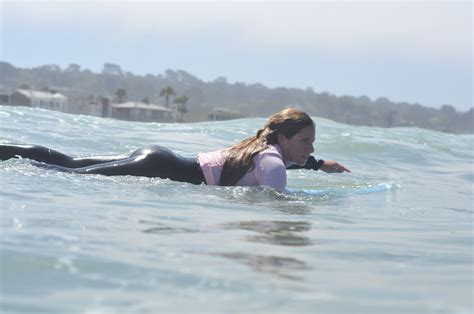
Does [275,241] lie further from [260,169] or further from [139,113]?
[139,113]

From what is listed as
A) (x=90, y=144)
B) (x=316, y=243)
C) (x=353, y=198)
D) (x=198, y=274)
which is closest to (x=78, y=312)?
(x=198, y=274)

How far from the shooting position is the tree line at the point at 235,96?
113 metres

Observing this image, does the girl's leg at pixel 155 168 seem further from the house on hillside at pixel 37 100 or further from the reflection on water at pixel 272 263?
the house on hillside at pixel 37 100

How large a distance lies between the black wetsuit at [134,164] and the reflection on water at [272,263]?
262cm

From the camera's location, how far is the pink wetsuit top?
18.4 feet

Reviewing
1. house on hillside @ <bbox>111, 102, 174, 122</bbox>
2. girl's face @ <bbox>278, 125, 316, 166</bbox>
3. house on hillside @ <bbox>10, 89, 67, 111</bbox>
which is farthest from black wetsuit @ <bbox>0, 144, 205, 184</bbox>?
house on hillside @ <bbox>111, 102, 174, 122</bbox>

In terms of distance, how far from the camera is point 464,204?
6.51m

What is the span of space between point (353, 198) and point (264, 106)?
12787cm

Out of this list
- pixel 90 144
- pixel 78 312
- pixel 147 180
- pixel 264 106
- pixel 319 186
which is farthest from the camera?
pixel 264 106

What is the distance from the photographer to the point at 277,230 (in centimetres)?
405

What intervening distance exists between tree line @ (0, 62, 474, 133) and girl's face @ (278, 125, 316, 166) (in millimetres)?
93659

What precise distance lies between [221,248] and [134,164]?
100 inches

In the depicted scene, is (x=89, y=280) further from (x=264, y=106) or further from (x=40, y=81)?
(x=40, y=81)

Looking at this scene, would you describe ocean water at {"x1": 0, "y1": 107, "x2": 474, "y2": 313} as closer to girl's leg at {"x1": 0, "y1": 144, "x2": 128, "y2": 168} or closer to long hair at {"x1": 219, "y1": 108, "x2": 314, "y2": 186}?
girl's leg at {"x1": 0, "y1": 144, "x2": 128, "y2": 168}
